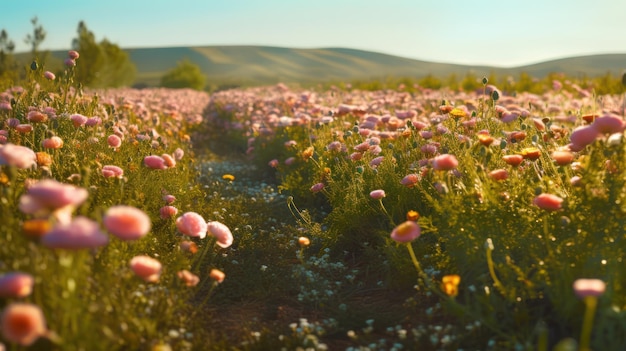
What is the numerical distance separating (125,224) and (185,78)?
37.9m

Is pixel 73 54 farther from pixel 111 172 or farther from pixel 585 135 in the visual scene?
pixel 585 135

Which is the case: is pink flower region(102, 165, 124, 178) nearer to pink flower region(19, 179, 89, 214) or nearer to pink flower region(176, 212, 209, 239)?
pink flower region(176, 212, 209, 239)

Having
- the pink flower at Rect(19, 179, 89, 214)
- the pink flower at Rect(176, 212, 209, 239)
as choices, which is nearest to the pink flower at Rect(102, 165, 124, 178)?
the pink flower at Rect(176, 212, 209, 239)

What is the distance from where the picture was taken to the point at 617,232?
3152 millimetres

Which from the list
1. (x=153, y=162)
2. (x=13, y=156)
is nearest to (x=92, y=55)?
(x=153, y=162)

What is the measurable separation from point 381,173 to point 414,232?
220 centimetres

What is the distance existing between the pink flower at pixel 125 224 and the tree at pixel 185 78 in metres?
37.7

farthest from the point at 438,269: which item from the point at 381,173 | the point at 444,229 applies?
the point at 381,173

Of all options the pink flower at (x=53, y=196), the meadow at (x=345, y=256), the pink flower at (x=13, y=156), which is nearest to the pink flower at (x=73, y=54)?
the meadow at (x=345, y=256)

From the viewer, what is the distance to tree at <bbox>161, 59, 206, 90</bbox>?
3866 cm

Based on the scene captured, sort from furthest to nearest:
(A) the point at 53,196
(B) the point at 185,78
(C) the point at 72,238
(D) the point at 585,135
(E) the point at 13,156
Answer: (B) the point at 185,78 → (D) the point at 585,135 → (E) the point at 13,156 → (A) the point at 53,196 → (C) the point at 72,238

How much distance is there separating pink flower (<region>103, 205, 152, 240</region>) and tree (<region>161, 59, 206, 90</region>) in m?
37.7

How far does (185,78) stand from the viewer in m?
38.6

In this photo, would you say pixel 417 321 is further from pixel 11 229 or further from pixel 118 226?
pixel 11 229
